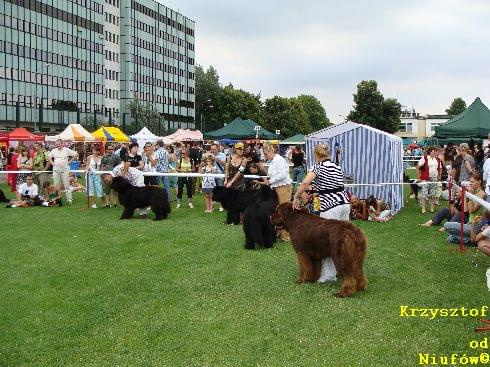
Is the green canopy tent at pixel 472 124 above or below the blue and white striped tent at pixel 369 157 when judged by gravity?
above

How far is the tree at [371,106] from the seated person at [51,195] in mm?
40750

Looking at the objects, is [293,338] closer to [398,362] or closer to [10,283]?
[398,362]

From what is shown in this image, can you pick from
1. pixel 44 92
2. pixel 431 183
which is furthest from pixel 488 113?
pixel 44 92

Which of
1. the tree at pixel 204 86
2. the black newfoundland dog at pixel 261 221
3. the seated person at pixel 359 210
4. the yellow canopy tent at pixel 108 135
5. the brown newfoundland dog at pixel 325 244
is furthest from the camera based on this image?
the tree at pixel 204 86

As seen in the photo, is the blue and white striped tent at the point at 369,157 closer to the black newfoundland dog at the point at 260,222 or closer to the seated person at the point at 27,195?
the black newfoundland dog at the point at 260,222

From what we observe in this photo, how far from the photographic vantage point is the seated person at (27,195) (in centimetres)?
1753

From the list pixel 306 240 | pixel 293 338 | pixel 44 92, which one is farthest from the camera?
pixel 44 92

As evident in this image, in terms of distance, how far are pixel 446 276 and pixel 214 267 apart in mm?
3174

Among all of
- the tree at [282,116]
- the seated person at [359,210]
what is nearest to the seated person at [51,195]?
the seated person at [359,210]

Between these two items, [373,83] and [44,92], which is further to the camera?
[44,92]

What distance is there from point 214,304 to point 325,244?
1.50 meters

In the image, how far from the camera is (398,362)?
5004 mm

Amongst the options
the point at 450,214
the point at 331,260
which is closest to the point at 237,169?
the point at 450,214

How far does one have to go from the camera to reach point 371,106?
183ft
